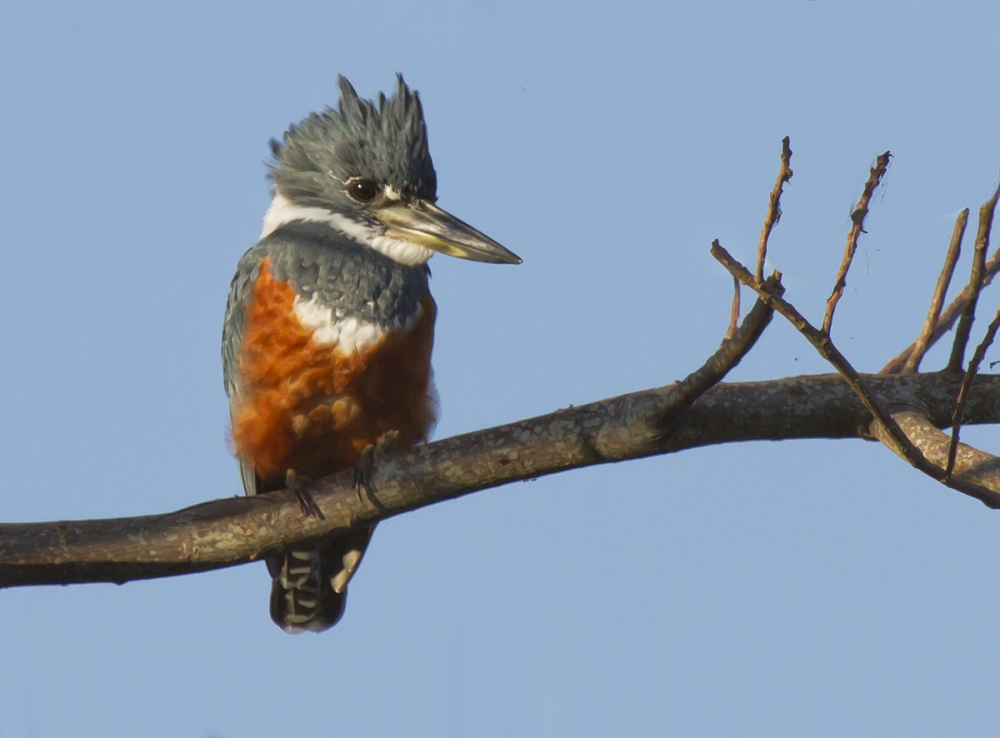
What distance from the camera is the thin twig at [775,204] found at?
2.19 metres

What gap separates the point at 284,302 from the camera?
12.9 feet

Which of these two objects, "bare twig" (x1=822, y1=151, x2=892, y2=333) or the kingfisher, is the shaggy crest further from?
"bare twig" (x1=822, y1=151, x2=892, y2=333)

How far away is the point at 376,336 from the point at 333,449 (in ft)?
1.45

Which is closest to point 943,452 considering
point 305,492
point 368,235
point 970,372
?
point 970,372

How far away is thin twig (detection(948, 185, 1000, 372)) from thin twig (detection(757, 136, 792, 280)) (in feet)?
1.22

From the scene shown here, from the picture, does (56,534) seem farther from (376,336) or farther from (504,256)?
(504,256)

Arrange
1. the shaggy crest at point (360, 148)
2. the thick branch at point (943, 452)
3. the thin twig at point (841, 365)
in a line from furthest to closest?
1. the shaggy crest at point (360, 148)
2. the thick branch at point (943, 452)
3. the thin twig at point (841, 365)

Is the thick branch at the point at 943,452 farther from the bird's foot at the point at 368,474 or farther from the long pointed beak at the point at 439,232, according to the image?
the long pointed beak at the point at 439,232

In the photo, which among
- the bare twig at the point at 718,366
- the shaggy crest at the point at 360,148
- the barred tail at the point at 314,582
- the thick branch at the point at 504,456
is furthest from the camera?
the barred tail at the point at 314,582

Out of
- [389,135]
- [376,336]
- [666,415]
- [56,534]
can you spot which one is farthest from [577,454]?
[389,135]

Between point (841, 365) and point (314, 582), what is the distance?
9.06ft

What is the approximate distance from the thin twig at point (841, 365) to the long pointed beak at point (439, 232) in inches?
73.2

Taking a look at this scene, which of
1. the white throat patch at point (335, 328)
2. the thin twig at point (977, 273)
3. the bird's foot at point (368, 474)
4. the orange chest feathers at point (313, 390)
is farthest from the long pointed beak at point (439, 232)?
the thin twig at point (977, 273)

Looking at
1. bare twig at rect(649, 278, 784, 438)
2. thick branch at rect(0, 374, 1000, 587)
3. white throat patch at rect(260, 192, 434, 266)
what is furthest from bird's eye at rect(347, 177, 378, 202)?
bare twig at rect(649, 278, 784, 438)
